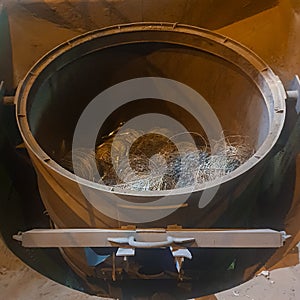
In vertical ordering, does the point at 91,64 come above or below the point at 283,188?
above

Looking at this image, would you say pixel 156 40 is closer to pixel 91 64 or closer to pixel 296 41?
pixel 91 64

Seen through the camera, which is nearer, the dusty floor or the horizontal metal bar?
the horizontal metal bar

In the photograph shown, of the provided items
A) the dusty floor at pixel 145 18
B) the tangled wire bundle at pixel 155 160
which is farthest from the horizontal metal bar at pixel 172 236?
the dusty floor at pixel 145 18

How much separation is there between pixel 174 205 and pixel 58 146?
657mm

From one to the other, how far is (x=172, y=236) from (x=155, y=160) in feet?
1.73

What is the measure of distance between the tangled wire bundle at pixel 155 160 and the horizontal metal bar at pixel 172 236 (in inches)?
10.7

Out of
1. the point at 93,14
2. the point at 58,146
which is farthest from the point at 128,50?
the point at 58,146

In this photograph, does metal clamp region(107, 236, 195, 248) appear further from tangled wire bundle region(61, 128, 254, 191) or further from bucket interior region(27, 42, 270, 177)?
bucket interior region(27, 42, 270, 177)

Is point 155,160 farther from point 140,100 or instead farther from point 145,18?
point 145,18

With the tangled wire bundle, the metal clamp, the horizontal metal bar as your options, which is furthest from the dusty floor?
the metal clamp

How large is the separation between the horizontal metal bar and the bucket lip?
11 cm

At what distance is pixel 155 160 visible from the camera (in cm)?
161

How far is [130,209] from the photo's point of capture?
1133mm

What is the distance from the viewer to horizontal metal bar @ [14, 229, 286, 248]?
Answer: 1.12 meters
